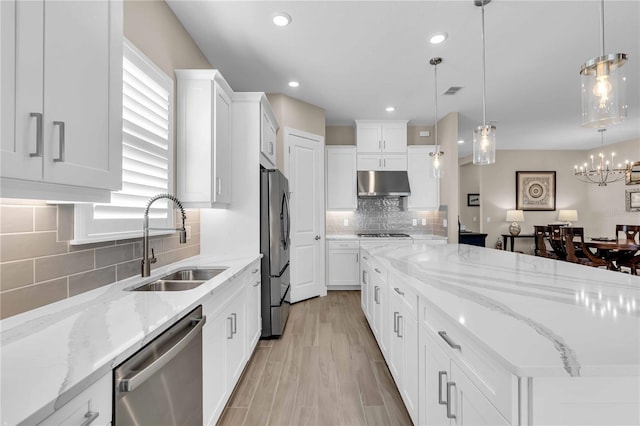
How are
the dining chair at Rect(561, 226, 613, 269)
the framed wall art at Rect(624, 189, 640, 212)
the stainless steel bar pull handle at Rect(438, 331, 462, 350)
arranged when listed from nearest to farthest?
the stainless steel bar pull handle at Rect(438, 331, 462, 350) → the dining chair at Rect(561, 226, 613, 269) → the framed wall art at Rect(624, 189, 640, 212)

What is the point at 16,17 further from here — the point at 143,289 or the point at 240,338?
the point at 240,338

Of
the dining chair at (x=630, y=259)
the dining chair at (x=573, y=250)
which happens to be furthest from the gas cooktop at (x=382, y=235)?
the dining chair at (x=630, y=259)

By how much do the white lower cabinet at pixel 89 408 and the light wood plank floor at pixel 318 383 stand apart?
1.24m

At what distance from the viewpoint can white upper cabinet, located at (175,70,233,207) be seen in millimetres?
2391

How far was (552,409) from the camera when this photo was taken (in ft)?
2.45

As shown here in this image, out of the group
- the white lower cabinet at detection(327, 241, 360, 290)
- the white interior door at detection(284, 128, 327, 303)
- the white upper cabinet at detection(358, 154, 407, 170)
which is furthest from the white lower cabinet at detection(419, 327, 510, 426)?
the white upper cabinet at detection(358, 154, 407, 170)

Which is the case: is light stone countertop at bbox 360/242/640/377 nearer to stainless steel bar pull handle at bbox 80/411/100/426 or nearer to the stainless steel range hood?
Answer: stainless steel bar pull handle at bbox 80/411/100/426

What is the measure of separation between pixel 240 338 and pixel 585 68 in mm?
2560

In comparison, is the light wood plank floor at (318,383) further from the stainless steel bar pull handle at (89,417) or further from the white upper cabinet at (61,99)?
the white upper cabinet at (61,99)

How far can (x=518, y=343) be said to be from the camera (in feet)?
2.67

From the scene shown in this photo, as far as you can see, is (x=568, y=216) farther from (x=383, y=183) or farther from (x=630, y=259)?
(x=383, y=183)

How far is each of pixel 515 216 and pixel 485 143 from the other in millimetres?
5997

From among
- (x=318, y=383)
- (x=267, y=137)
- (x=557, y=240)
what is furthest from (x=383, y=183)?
(x=318, y=383)

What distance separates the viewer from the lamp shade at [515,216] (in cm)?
730
